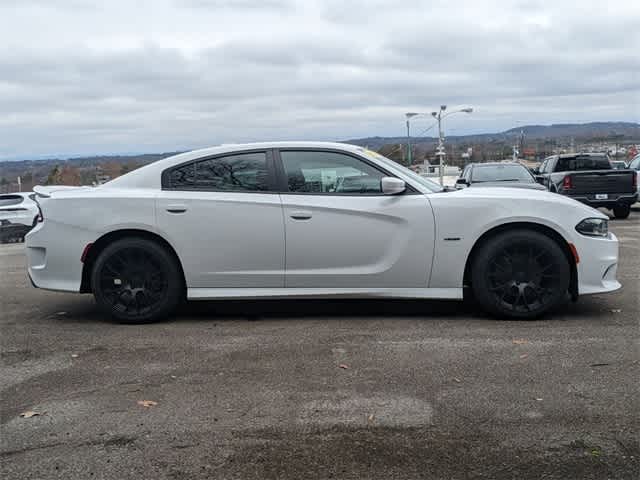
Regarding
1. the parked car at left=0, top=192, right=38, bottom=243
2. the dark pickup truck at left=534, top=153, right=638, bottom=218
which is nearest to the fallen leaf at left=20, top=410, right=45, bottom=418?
the parked car at left=0, top=192, right=38, bottom=243

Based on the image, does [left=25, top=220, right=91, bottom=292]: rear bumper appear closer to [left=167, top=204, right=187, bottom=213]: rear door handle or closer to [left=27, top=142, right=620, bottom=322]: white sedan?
[left=27, top=142, right=620, bottom=322]: white sedan

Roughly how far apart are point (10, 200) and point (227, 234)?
1312cm

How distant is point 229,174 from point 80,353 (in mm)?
1913

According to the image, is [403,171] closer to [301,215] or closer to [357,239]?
[357,239]

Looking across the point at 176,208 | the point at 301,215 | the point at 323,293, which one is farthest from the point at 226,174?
the point at 323,293

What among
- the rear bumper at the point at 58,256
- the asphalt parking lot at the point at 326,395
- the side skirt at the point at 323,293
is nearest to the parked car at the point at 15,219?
the asphalt parking lot at the point at 326,395

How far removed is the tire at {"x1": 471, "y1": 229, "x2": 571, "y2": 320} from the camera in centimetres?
543

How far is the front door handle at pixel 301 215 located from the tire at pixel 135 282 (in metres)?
1.08

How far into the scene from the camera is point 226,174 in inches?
227

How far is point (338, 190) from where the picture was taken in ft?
18.5

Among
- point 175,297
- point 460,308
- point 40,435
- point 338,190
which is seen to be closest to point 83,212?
point 175,297

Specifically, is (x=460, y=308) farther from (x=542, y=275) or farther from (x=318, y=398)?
(x=318, y=398)

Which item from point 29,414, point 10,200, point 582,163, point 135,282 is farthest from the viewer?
point 582,163

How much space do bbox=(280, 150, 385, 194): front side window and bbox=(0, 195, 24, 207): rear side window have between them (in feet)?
42.8
